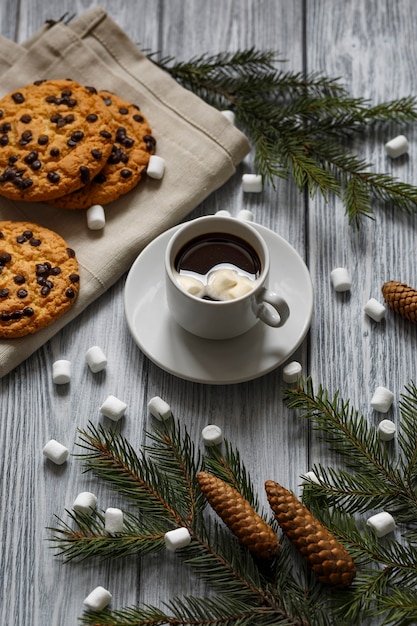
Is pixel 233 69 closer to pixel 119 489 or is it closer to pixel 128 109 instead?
pixel 128 109

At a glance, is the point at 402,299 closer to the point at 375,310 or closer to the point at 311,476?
the point at 375,310

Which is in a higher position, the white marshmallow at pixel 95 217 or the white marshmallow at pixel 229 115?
the white marshmallow at pixel 229 115

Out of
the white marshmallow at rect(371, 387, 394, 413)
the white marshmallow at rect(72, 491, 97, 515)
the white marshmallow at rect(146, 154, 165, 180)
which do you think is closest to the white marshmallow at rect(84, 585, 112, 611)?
the white marshmallow at rect(72, 491, 97, 515)

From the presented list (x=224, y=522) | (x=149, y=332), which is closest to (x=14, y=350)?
(x=149, y=332)

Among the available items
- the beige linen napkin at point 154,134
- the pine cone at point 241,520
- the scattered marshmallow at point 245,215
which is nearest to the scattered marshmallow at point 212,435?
the pine cone at point 241,520

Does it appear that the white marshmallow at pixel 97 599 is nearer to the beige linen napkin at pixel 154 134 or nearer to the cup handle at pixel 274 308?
the beige linen napkin at pixel 154 134
